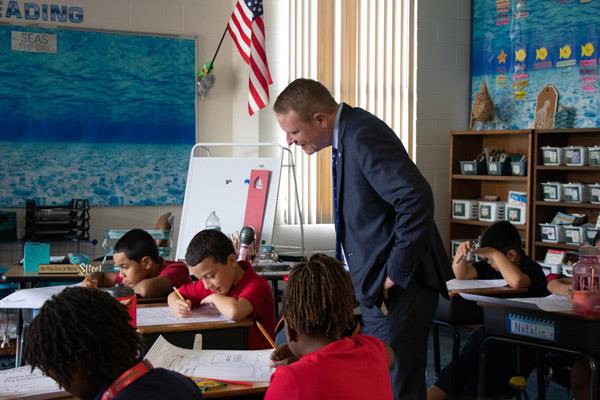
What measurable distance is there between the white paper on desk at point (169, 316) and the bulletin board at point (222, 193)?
2.12 metres

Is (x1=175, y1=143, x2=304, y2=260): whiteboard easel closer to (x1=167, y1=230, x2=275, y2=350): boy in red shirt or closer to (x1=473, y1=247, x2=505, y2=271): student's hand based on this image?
(x1=473, y1=247, x2=505, y2=271): student's hand

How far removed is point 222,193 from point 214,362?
305 centimetres

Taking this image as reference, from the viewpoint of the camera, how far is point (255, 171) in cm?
516

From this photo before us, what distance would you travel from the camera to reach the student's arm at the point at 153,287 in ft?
10.6

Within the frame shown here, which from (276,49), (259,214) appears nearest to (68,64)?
(276,49)

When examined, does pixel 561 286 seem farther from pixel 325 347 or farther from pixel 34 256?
pixel 34 256

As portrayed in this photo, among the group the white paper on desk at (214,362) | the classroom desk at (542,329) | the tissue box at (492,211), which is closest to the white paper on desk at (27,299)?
the white paper on desk at (214,362)

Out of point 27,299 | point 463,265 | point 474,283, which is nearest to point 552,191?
point 463,265

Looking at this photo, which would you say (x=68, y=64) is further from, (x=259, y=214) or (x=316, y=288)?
(x=316, y=288)

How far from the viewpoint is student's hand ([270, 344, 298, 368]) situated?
6.37 ft

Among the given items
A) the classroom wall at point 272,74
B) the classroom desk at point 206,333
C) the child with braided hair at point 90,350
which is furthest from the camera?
the classroom wall at point 272,74

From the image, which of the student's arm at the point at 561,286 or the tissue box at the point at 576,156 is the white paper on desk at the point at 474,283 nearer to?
the student's arm at the point at 561,286

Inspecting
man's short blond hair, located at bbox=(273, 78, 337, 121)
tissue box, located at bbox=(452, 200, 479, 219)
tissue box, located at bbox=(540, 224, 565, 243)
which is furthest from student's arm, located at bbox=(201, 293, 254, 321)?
tissue box, located at bbox=(452, 200, 479, 219)

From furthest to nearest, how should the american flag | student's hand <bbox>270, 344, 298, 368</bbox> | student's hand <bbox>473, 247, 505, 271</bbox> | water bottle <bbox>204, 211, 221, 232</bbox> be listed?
the american flag, water bottle <bbox>204, 211, 221, 232</bbox>, student's hand <bbox>473, 247, 505, 271</bbox>, student's hand <bbox>270, 344, 298, 368</bbox>
